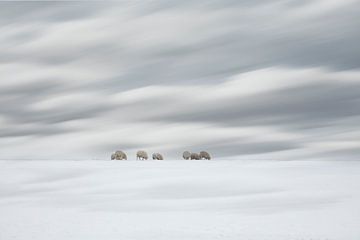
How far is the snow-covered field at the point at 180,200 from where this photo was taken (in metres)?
13.4

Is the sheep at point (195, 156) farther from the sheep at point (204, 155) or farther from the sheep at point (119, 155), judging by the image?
the sheep at point (119, 155)

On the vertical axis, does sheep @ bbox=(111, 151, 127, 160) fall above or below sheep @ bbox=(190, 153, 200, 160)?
below

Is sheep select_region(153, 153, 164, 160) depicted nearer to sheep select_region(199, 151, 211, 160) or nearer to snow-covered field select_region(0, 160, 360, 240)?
sheep select_region(199, 151, 211, 160)

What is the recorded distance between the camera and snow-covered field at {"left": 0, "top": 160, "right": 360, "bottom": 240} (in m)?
13.4

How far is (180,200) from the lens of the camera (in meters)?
18.8

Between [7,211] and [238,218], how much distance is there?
637cm

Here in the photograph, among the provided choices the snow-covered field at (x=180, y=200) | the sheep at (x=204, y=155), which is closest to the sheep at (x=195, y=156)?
the sheep at (x=204, y=155)

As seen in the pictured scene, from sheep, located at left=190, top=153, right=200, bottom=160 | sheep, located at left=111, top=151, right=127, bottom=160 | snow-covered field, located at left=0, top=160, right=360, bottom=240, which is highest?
sheep, located at left=190, top=153, right=200, bottom=160

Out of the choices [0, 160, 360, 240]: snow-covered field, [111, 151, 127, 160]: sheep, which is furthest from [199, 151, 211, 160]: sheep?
[0, 160, 360, 240]: snow-covered field

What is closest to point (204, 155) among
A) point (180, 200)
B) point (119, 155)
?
point (119, 155)

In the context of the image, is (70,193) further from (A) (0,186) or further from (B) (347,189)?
(B) (347,189)

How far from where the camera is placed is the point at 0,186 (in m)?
23.5

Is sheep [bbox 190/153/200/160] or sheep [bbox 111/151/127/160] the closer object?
sheep [bbox 111/151/127/160]

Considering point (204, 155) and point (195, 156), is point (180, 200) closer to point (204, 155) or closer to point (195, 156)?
point (195, 156)
